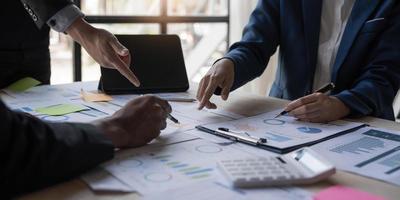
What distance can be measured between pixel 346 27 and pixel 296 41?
19cm

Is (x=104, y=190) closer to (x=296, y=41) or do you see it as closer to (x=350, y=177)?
(x=350, y=177)

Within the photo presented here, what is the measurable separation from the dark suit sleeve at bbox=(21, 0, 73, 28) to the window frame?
1040mm

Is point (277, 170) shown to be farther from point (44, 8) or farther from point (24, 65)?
point (24, 65)

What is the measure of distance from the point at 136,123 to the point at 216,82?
0.43 m

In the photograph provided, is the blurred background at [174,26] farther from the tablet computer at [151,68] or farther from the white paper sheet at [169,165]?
the white paper sheet at [169,165]

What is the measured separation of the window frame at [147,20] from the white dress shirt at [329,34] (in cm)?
134

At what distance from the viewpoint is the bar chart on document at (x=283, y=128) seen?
964 millimetres

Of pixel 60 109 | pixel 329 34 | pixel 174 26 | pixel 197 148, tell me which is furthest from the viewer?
pixel 174 26

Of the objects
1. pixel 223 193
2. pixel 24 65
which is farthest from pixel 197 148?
pixel 24 65

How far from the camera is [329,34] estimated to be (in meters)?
1.53

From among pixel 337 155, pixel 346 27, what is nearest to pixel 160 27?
pixel 346 27

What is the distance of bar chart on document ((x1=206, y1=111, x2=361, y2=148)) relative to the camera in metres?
0.96

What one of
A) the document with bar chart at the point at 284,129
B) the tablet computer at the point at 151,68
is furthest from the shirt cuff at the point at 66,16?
the document with bar chart at the point at 284,129

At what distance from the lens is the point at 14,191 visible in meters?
0.66
